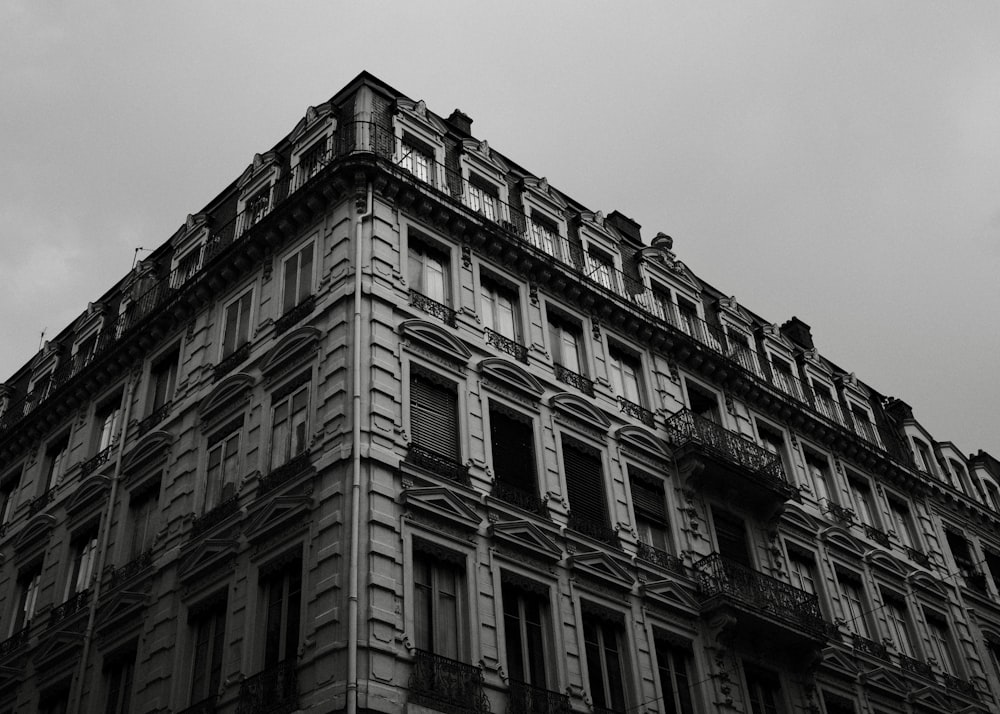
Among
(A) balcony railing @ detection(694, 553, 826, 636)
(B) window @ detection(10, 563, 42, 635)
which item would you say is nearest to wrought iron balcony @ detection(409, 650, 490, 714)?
(A) balcony railing @ detection(694, 553, 826, 636)

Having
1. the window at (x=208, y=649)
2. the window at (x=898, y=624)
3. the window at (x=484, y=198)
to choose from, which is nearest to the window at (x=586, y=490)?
the window at (x=484, y=198)

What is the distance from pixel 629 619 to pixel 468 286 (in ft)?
28.1

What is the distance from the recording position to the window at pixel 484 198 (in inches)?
1123

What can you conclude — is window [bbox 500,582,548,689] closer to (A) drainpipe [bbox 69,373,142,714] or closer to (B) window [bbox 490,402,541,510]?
(B) window [bbox 490,402,541,510]

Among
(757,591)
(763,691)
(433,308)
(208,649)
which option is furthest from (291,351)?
(763,691)

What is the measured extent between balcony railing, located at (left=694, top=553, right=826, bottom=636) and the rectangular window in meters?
10.1

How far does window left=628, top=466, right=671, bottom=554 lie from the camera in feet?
86.4

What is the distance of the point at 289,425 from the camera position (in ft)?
75.8

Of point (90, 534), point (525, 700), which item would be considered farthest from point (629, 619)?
point (90, 534)

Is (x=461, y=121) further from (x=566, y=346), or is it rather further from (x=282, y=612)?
(x=282, y=612)

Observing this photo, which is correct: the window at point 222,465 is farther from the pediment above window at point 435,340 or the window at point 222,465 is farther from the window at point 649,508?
the window at point 649,508

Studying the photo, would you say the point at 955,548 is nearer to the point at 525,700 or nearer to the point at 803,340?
the point at 803,340

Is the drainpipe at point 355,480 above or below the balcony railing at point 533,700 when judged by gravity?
above

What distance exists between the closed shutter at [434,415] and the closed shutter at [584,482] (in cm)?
337
